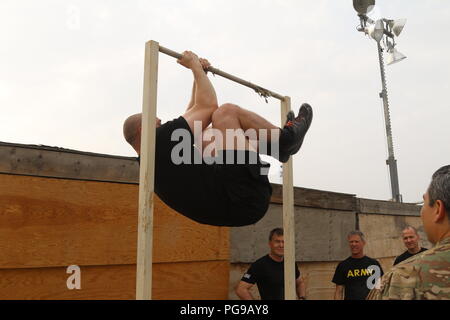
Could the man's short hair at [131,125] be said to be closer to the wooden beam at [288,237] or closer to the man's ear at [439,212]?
the wooden beam at [288,237]

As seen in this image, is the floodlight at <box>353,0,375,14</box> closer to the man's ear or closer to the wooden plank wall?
the wooden plank wall

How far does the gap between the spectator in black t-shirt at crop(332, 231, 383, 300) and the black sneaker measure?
225 cm

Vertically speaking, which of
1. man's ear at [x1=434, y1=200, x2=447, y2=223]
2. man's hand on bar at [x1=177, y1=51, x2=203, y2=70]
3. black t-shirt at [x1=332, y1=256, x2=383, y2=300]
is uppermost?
man's hand on bar at [x1=177, y1=51, x2=203, y2=70]

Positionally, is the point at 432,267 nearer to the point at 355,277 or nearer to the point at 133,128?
the point at 133,128

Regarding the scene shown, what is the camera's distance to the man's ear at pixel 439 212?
1.45 meters

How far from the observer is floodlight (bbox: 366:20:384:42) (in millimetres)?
6523

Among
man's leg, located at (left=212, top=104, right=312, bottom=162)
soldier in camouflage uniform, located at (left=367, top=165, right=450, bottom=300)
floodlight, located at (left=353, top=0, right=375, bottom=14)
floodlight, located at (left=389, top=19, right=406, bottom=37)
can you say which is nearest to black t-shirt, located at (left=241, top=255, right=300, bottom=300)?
man's leg, located at (left=212, top=104, right=312, bottom=162)

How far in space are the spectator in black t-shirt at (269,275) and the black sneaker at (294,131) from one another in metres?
1.63

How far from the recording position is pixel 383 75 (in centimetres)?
693

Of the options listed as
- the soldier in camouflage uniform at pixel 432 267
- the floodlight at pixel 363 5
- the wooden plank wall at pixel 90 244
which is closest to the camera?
the soldier in camouflage uniform at pixel 432 267

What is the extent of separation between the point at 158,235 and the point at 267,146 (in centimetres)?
157

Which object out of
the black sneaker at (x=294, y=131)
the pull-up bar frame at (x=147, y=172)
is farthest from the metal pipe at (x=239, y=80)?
the black sneaker at (x=294, y=131)

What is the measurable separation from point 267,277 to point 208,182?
190cm
